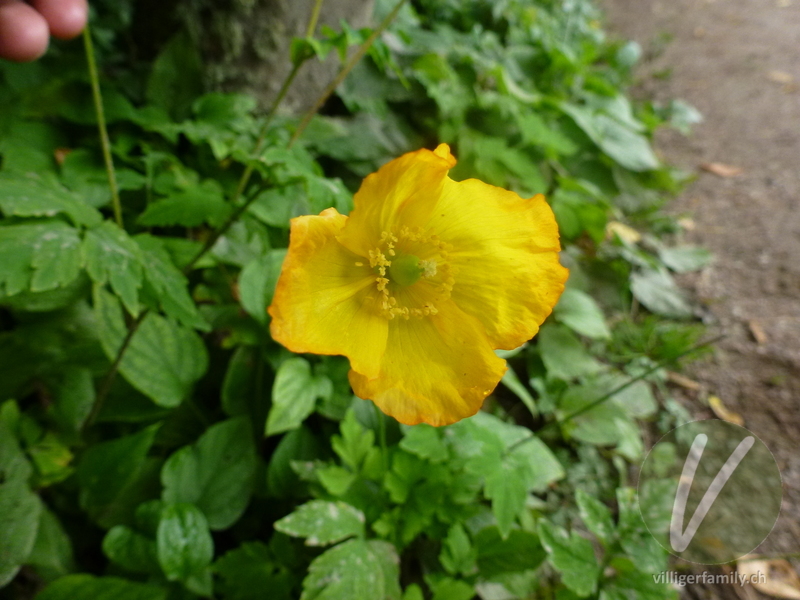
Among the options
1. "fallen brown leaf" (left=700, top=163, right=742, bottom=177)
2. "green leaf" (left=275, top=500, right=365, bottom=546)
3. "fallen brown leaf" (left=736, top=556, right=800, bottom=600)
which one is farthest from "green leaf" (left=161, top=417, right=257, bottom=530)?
"fallen brown leaf" (left=700, top=163, right=742, bottom=177)

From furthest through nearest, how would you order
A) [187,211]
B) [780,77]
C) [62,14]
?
1. [780,77]
2. [187,211]
3. [62,14]

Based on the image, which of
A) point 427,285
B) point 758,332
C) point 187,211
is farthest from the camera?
point 758,332

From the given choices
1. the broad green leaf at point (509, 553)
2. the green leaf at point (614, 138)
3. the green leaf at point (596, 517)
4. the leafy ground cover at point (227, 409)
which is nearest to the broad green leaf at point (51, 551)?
the leafy ground cover at point (227, 409)

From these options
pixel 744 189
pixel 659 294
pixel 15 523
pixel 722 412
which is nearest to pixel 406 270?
pixel 15 523

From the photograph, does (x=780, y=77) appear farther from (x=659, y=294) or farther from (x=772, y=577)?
(x=772, y=577)

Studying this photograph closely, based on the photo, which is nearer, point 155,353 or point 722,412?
point 155,353

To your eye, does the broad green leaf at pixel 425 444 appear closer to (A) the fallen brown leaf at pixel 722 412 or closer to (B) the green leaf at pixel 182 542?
(B) the green leaf at pixel 182 542
